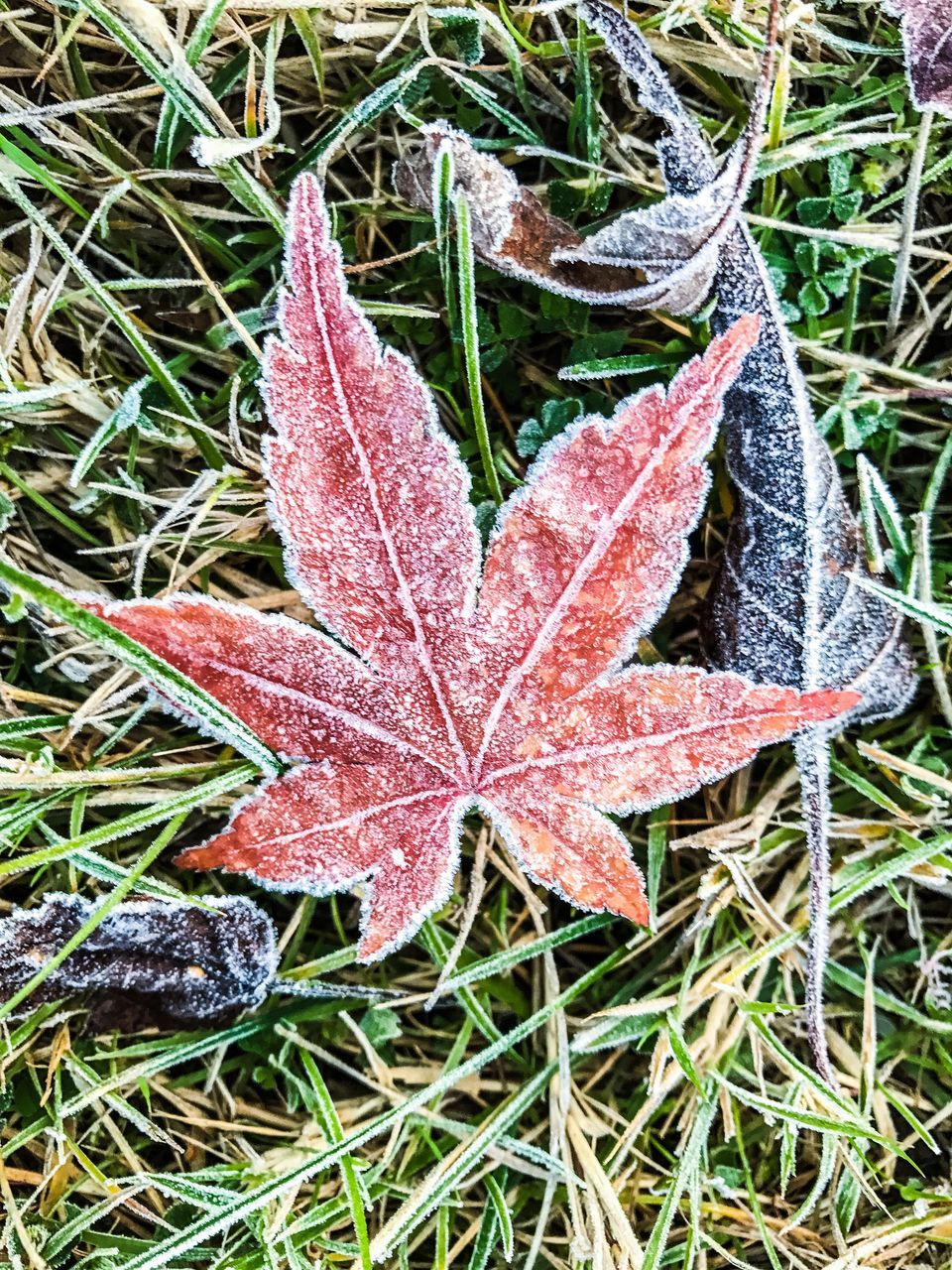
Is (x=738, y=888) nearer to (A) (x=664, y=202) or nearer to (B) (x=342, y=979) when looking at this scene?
(B) (x=342, y=979)

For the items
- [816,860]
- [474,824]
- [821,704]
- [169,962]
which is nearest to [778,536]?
[821,704]

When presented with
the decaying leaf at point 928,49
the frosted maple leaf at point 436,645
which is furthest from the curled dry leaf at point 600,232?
the decaying leaf at point 928,49

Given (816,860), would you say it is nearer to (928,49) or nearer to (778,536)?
(778,536)

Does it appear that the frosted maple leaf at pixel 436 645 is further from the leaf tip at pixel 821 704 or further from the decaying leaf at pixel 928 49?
the decaying leaf at pixel 928 49

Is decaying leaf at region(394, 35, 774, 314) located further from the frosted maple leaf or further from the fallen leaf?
the frosted maple leaf

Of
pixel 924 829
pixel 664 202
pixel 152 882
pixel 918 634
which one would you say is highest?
pixel 664 202

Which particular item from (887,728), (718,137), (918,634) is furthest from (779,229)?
(887,728)
